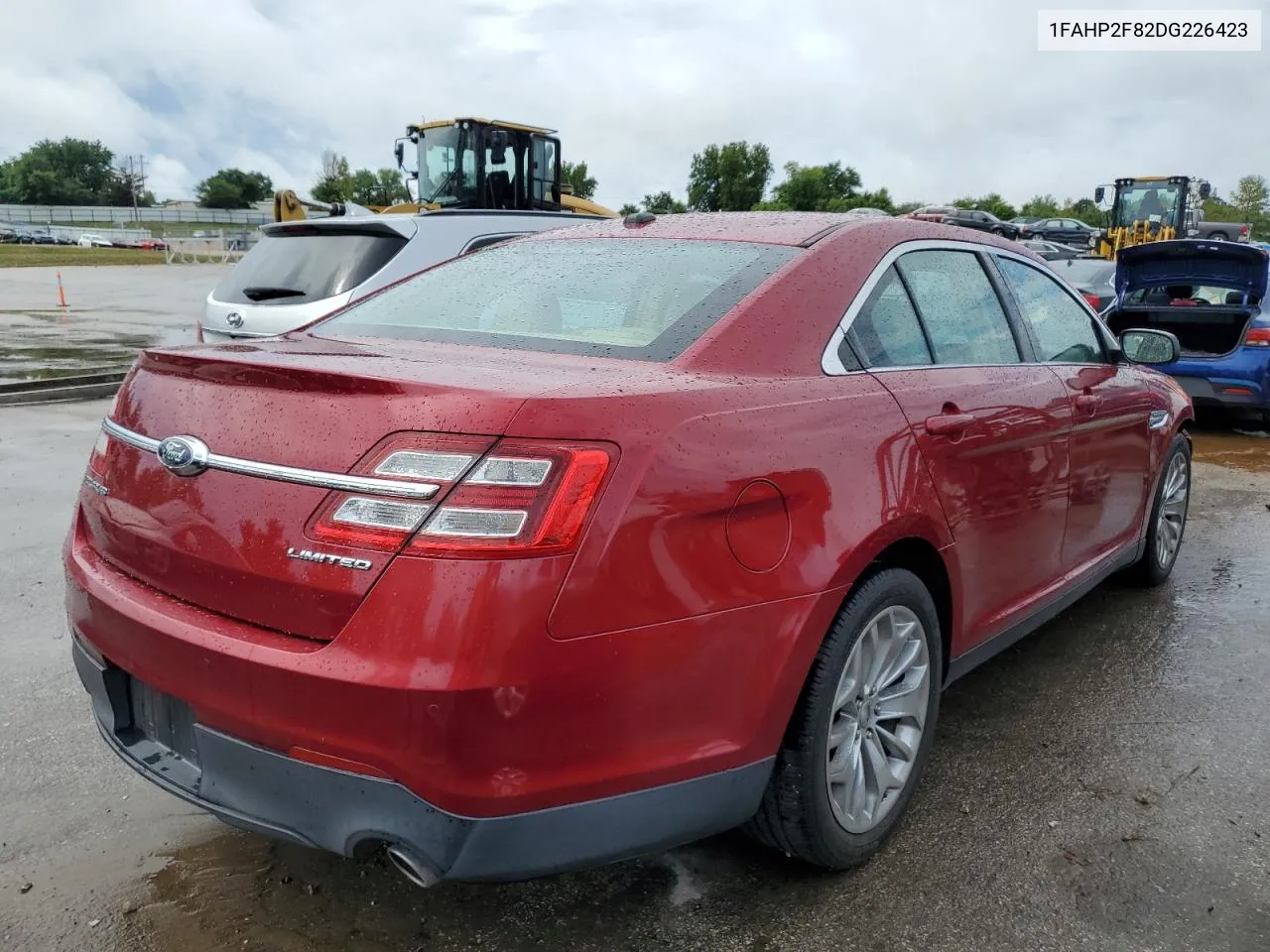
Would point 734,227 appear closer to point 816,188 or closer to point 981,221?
point 981,221

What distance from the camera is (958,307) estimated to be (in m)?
3.15

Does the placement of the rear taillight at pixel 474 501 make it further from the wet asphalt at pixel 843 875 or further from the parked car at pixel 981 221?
the parked car at pixel 981 221

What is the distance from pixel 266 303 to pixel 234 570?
471cm

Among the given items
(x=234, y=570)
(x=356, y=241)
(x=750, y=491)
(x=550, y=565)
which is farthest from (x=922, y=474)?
(x=356, y=241)

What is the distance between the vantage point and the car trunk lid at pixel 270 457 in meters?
1.87

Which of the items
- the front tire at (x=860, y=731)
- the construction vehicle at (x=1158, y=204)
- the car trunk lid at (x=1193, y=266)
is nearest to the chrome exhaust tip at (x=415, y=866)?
the front tire at (x=860, y=731)

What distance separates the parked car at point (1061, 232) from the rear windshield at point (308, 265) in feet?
122

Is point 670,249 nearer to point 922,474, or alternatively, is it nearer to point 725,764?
point 922,474

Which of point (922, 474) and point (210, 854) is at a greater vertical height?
point (922, 474)

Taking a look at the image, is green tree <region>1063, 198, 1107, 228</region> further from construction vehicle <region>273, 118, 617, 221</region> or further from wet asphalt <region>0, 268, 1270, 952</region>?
wet asphalt <region>0, 268, 1270, 952</region>

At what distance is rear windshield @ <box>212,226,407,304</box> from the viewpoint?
611 cm

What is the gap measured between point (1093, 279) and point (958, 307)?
9689 millimetres

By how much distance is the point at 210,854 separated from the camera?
8.46ft

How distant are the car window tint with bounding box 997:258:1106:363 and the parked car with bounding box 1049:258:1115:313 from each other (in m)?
7.07
